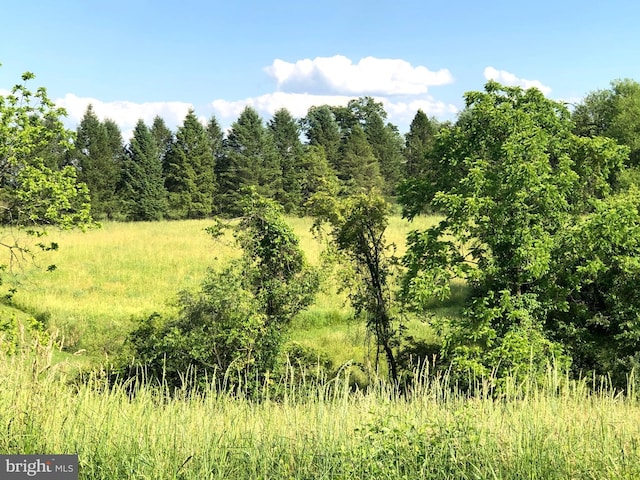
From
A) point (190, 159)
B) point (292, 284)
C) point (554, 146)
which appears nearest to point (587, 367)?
point (554, 146)

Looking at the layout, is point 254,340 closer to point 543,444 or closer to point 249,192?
point 249,192

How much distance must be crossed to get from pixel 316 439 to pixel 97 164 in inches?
2106

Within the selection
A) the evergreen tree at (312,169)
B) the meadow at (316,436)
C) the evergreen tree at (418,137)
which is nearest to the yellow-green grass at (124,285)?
the meadow at (316,436)

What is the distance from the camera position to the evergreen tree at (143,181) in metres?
52.2

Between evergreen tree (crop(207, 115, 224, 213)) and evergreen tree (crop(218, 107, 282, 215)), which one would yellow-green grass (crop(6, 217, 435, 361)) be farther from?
evergreen tree (crop(207, 115, 224, 213))

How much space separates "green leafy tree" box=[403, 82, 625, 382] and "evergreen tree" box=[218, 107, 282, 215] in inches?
1717

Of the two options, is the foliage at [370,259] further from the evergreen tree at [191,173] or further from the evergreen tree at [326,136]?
the evergreen tree at [326,136]

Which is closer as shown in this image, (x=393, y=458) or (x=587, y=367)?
(x=393, y=458)

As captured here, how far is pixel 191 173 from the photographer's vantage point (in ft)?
178

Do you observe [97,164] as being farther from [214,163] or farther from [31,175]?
[31,175]

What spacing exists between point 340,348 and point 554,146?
861cm

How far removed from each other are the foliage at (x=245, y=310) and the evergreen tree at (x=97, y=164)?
4362cm

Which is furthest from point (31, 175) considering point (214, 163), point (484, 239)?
point (214, 163)

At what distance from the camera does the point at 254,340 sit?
10648 millimetres
